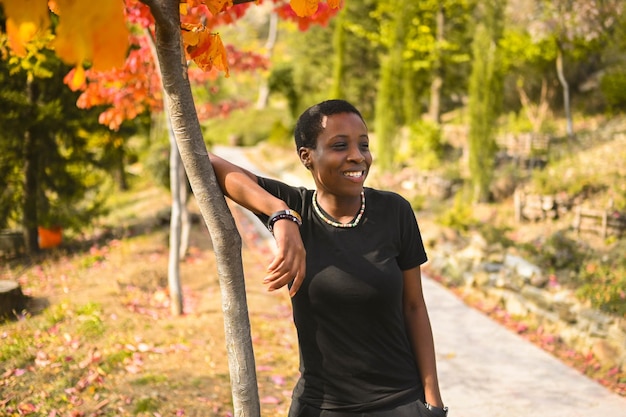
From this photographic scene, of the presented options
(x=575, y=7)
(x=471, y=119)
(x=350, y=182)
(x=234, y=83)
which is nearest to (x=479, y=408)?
(x=350, y=182)

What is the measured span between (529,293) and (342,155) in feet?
19.4

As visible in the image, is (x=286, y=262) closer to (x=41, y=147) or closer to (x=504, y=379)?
(x=504, y=379)

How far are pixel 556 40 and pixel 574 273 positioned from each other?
10863 mm

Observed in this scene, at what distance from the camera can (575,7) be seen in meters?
13.6

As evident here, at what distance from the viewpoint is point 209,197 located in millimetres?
1712

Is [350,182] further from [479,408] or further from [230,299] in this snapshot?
[479,408]

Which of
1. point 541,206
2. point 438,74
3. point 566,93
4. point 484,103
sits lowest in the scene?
point 541,206

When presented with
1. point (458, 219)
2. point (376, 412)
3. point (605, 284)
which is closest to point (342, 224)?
point (376, 412)

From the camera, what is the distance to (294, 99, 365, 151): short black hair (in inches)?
74.4

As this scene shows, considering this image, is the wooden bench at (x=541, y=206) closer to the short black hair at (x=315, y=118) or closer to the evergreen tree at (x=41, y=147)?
the evergreen tree at (x=41, y=147)

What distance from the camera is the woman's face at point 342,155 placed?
1.84 metres

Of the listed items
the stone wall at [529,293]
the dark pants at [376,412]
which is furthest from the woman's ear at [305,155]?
the stone wall at [529,293]

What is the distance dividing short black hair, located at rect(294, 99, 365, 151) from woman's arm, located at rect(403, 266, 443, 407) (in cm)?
57

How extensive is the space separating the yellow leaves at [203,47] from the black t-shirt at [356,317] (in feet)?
1.80
